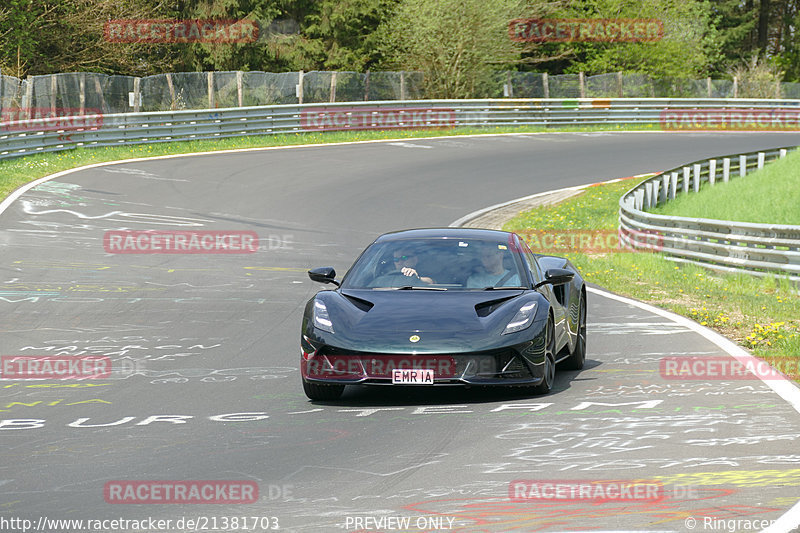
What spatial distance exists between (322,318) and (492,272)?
1.57 m

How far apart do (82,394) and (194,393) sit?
2.96ft

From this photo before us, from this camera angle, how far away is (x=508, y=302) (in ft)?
30.9

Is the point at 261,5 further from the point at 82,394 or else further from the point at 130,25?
the point at 82,394

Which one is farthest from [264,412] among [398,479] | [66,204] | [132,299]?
[66,204]

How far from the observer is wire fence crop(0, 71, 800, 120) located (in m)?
35.7

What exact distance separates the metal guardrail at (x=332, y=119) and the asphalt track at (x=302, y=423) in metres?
13.5

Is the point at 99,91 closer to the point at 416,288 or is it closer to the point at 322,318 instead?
the point at 416,288

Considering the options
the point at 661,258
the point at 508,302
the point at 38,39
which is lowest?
the point at 661,258

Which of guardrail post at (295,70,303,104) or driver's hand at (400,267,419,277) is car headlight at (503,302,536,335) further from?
guardrail post at (295,70,303,104)

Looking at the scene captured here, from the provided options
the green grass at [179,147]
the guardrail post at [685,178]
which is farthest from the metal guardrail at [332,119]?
the guardrail post at [685,178]

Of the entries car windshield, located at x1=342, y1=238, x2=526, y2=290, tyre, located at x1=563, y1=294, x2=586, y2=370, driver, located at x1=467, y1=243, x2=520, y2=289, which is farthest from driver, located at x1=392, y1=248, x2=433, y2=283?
tyre, located at x1=563, y1=294, x2=586, y2=370

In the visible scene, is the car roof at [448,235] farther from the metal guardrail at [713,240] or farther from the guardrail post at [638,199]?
the guardrail post at [638,199]

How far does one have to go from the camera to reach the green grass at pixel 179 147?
2851 centimetres

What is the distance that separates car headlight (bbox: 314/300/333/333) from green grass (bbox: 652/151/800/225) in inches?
676
